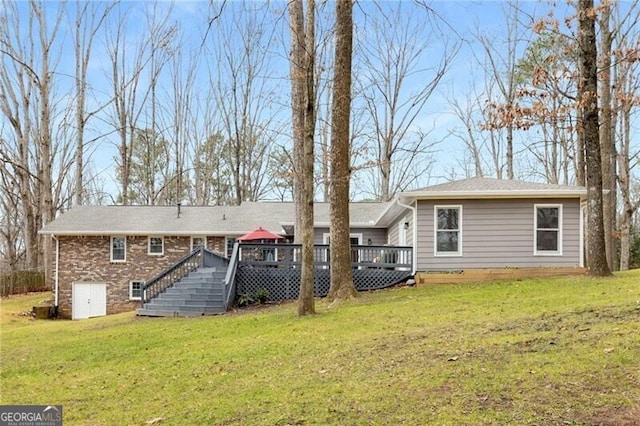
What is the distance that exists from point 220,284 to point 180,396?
9.63 meters

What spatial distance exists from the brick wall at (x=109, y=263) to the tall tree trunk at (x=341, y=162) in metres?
11.6

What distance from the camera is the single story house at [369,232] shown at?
14.9 metres

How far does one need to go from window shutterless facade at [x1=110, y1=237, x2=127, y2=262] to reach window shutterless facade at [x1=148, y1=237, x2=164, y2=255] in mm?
1041

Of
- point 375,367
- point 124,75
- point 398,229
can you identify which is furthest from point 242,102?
point 375,367

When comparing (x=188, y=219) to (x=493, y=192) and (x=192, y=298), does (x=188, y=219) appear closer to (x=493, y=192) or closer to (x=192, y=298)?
(x=192, y=298)

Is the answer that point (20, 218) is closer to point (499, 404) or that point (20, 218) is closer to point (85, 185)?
point (85, 185)

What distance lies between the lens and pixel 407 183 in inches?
1251

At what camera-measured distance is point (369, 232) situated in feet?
71.8

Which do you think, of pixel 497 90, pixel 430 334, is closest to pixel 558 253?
pixel 430 334

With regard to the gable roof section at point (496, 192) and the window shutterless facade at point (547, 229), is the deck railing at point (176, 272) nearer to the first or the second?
the gable roof section at point (496, 192)

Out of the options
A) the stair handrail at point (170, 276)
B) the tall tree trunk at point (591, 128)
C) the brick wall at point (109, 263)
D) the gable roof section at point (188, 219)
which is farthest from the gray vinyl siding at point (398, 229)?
the brick wall at point (109, 263)

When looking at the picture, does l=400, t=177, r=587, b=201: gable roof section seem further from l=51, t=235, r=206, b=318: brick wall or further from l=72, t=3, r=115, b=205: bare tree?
l=72, t=3, r=115, b=205: bare tree

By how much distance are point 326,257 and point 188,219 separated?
31.4ft

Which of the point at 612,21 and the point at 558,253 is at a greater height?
the point at 612,21
